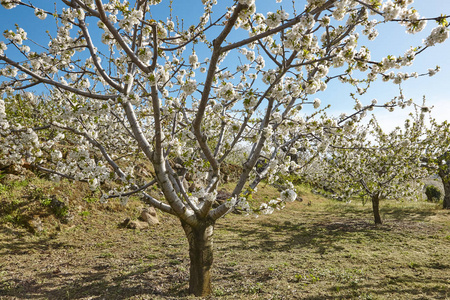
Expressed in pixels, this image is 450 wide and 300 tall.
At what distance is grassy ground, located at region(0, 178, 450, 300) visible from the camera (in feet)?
16.4

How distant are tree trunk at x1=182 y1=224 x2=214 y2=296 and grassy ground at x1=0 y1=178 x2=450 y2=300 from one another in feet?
1.08

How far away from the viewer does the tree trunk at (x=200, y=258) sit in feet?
15.0

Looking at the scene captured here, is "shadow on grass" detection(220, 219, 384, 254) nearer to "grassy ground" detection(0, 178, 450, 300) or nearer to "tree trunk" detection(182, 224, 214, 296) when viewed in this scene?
"grassy ground" detection(0, 178, 450, 300)

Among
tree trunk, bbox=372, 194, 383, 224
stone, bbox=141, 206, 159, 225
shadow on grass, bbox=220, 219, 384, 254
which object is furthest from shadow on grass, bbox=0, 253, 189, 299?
tree trunk, bbox=372, 194, 383, 224

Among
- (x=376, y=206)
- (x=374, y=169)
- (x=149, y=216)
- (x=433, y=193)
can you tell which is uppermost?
(x=374, y=169)

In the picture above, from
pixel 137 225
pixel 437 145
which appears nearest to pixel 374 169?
pixel 437 145

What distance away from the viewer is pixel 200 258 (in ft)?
15.1

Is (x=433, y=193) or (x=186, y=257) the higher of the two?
(x=433, y=193)

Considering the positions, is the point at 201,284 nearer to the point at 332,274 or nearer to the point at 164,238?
the point at 332,274

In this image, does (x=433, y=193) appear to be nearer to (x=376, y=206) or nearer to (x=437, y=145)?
(x=437, y=145)

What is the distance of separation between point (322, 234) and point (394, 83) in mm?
7840

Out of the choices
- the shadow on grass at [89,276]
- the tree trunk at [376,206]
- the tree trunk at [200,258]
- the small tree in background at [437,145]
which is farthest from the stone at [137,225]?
the small tree in background at [437,145]

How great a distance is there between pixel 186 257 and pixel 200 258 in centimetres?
270

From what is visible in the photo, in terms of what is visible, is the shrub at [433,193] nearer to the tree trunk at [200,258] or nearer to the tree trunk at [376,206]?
the tree trunk at [376,206]
